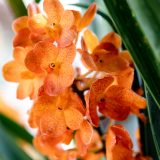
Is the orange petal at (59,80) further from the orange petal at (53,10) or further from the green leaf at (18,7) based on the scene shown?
the green leaf at (18,7)

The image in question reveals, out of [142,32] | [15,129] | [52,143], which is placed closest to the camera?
[142,32]

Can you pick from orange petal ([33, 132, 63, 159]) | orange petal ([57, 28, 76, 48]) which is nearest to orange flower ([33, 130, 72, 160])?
orange petal ([33, 132, 63, 159])

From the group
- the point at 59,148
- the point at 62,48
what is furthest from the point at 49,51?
the point at 59,148

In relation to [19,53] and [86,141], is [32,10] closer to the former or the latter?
[19,53]

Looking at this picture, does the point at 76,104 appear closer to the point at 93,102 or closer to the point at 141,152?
the point at 93,102

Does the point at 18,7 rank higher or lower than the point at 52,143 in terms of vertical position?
higher

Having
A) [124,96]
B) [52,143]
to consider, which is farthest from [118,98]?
[52,143]

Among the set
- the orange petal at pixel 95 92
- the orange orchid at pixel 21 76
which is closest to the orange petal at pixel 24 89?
the orange orchid at pixel 21 76
